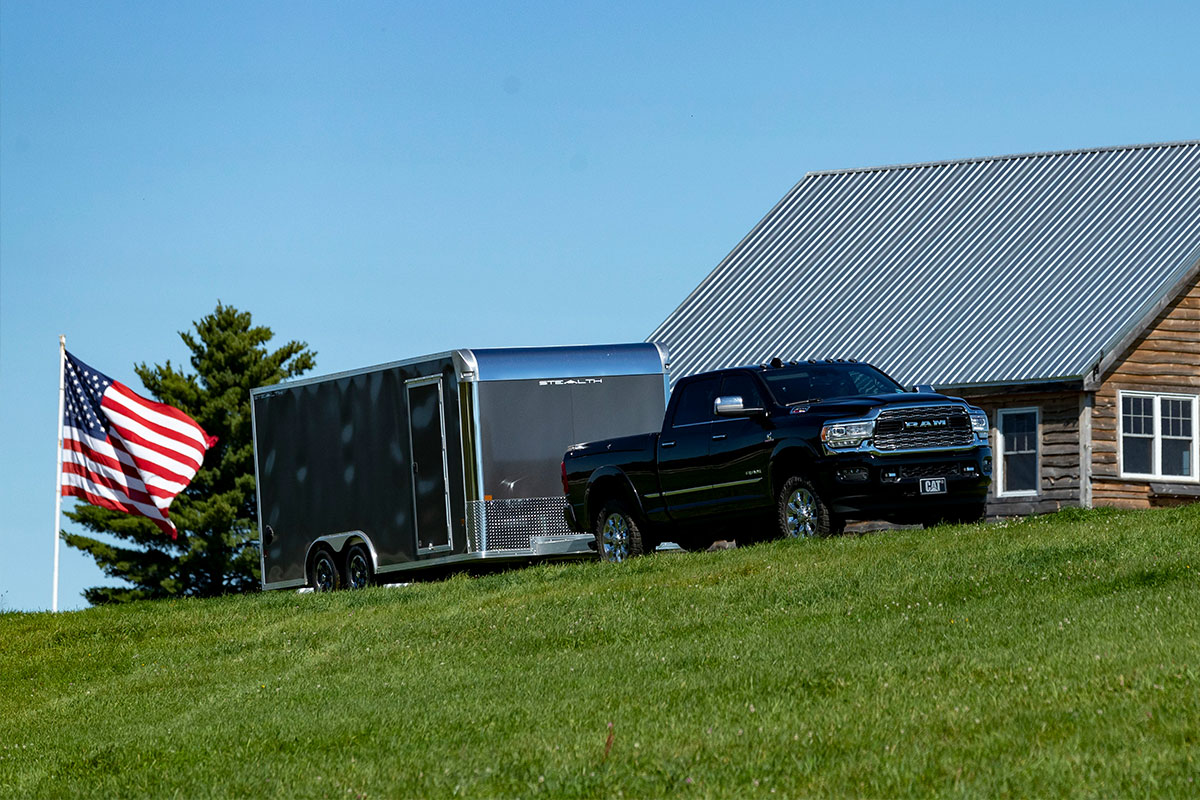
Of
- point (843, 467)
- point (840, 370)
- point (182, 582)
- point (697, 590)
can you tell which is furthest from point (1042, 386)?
point (182, 582)

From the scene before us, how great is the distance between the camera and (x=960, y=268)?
1316 inches

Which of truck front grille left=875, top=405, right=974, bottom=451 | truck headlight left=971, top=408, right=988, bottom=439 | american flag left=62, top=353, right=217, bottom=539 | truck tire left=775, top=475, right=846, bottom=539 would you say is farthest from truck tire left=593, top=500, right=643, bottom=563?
american flag left=62, top=353, right=217, bottom=539

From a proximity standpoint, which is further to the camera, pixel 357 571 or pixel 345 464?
pixel 357 571

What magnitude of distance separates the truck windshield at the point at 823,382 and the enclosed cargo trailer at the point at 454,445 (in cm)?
264

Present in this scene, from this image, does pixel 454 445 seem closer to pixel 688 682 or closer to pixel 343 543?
pixel 343 543

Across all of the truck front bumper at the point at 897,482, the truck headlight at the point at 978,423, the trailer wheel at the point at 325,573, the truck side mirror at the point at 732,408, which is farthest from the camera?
the trailer wheel at the point at 325,573

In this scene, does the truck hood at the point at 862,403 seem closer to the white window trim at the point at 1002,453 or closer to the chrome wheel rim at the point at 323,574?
the chrome wheel rim at the point at 323,574

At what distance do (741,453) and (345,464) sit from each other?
595cm

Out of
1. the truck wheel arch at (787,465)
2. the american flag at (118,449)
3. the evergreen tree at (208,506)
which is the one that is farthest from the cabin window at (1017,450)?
the evergreen tree at (208,506)

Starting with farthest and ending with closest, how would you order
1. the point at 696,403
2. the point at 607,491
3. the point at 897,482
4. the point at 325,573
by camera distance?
the point at 325,573
the point at 607,491
the point at 696,403
the point at 897,482

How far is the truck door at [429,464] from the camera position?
2033cm

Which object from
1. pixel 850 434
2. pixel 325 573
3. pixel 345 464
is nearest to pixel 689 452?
pixel 850 434

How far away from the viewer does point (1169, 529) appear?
16.5 meters

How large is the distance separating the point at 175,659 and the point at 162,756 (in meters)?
5.94
